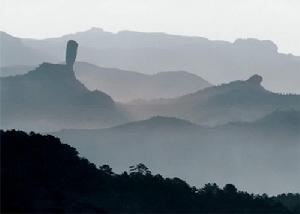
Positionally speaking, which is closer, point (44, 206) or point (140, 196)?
point (44, 206)

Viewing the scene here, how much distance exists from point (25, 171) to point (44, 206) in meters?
17.9

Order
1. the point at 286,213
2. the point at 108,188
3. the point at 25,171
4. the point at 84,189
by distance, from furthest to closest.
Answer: the point at 286,213 → the point at 108,188 → the point at 84,189 → the point at 25,171

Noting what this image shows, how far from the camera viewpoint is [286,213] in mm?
158750

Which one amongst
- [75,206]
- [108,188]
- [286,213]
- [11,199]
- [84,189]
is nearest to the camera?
[11,199]

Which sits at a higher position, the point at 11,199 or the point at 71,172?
the point at 71,172

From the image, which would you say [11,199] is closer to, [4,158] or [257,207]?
[4,158]

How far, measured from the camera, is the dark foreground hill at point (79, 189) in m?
115

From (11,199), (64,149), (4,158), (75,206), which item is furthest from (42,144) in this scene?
(11,199)

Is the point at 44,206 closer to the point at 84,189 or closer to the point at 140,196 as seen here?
the point at 84,189

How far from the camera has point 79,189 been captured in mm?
135875

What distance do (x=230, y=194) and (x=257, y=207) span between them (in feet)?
20.8

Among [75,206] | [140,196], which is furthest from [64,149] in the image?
[75,206]

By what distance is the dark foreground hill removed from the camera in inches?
4530

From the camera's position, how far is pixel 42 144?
142 metres
